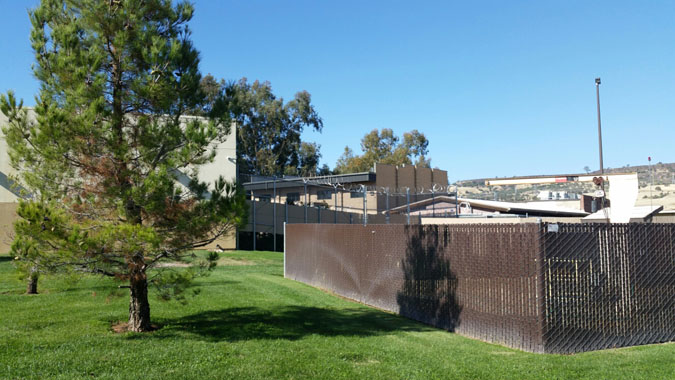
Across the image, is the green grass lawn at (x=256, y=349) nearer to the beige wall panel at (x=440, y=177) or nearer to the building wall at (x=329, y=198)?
the building wall at (x=329, y=198)

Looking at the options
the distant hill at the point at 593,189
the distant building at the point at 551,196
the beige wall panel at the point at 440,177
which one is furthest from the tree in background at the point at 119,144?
the beige wall panel at the point at 440,177

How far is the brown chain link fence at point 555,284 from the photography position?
8266 millimetres

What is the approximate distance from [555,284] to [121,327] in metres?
6.97

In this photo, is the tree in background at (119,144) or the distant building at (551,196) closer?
the tree in background at (119,144)

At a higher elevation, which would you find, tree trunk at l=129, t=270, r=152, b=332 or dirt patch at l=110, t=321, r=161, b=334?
tree trunk at l=129, t=270, r=152, b=332

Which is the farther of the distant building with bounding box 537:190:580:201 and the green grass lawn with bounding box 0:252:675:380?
the distant building with bounding box 537:190:580:201

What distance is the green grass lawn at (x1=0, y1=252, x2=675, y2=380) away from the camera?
6879mm

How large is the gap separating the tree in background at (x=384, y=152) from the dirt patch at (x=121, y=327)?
6203cm

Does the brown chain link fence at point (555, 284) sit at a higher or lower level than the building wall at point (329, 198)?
lower

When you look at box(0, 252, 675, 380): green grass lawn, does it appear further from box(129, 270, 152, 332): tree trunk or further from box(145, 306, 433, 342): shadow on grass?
box(129, 270, 152, 332): tree trunk

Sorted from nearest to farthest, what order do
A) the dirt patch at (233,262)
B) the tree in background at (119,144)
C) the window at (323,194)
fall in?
1. the tree in background at (119,144)
2. the dirt patch at (233,262)
3. the window at (323,194)

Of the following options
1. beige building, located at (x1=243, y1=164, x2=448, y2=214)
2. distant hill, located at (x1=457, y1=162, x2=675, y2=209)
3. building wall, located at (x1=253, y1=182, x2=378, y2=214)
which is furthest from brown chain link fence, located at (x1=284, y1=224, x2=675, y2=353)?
building wall, located at (x1=253, y1=182, x2=378, y2=214)

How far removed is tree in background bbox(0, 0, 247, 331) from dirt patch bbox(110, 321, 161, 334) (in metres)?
0.21

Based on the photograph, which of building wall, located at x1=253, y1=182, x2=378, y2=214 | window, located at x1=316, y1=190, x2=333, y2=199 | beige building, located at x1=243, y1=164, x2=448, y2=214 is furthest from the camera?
window, located at x1=316, y1=190, x2=333, y2=199
